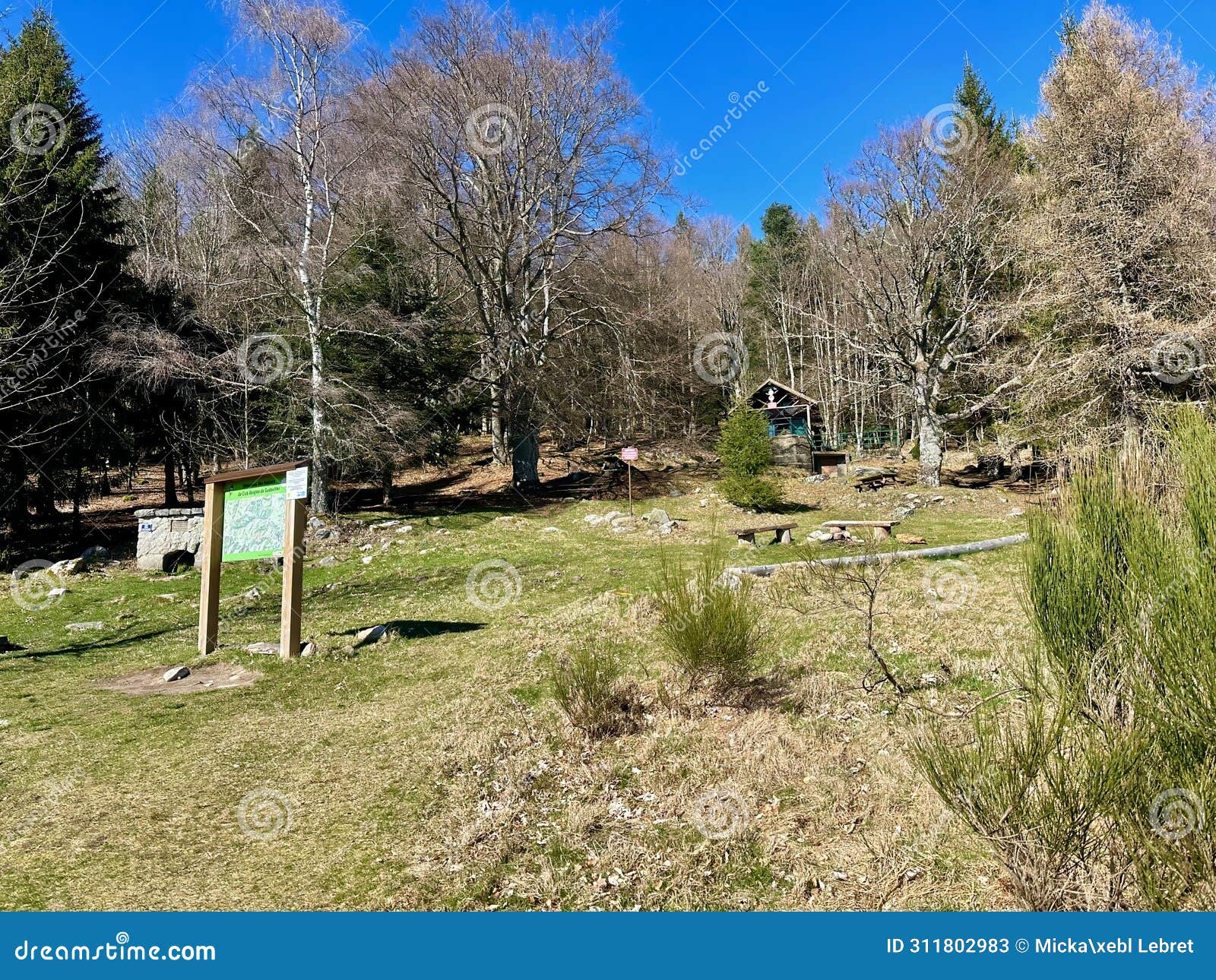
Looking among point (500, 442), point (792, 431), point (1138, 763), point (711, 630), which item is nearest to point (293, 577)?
point (711, 630)

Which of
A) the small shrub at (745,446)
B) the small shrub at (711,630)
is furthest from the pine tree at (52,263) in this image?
the small shrub at (745,446)

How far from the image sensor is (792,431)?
1265 inches

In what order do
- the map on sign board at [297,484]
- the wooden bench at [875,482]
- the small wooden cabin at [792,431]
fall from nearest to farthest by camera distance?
the map on sign board at [297,484], the wooden bench at [875,482], the small wooden cabin at [792,431]

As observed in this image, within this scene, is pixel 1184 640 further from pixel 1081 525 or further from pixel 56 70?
pixel 56 70

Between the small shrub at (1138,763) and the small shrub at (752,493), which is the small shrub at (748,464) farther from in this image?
the small shrub at (1138,763)

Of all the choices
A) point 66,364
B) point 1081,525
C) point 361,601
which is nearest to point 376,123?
point 66,364

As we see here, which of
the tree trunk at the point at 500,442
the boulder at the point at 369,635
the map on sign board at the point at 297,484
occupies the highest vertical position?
the tree trunk at the point at 500,442

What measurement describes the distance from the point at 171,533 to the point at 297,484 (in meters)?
8.36

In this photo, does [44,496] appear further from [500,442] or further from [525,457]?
[500,442]

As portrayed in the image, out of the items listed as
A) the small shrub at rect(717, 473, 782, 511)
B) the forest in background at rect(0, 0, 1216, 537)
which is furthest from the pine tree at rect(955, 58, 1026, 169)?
the small shrub at rect(717, 473, 782, 511)

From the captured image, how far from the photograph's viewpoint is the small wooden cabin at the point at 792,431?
28.5 meters

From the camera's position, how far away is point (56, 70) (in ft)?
59.5

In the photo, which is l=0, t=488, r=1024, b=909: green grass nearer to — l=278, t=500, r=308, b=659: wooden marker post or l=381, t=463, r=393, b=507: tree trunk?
l=278, t=500, r=308, b=659: wooden marker post

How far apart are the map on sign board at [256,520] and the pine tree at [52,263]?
7.53 metres
